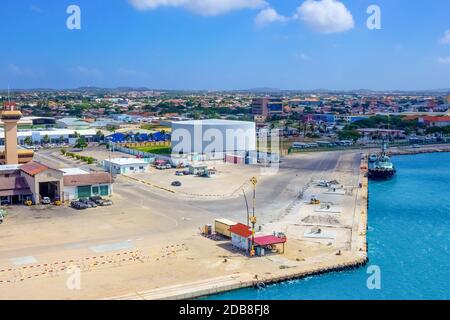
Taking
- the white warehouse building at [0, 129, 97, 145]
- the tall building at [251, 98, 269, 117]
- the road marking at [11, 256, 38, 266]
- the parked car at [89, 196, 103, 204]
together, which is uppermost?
the tall building at [251, 98, 269, 117]

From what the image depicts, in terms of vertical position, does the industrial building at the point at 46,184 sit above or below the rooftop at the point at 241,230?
above

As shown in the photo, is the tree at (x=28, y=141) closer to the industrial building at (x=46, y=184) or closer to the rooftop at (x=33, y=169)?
the industrial building at (x=46, y=184)

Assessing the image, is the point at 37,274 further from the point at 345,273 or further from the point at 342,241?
the point at 342,241

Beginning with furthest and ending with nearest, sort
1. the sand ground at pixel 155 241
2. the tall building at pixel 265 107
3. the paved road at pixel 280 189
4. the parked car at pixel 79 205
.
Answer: the tall building at pixel 265 107, the parked car at pixel 79 205, the paved road at pixel 280 189, the sand ground at pixel 155 241

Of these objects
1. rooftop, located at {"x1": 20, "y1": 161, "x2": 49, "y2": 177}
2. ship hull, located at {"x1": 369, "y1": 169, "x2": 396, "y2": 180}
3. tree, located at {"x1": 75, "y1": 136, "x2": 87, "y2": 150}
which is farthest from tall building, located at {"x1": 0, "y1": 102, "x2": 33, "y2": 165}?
ship hull, located at {"x1": 369, "y1": 169, "x2": 396, "y2": 180}

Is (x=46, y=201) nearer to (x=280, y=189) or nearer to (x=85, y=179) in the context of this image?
(x=85, y=179)

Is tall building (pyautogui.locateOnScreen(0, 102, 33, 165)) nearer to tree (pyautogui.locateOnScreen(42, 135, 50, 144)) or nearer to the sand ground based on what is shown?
the sand ground

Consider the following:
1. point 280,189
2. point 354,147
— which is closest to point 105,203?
point 280,189

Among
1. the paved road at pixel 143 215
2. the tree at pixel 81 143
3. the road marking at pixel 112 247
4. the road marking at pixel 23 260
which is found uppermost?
the tree at pixel 81 143

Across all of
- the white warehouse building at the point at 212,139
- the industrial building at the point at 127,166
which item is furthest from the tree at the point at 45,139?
the industrial building at the point at 127,166
